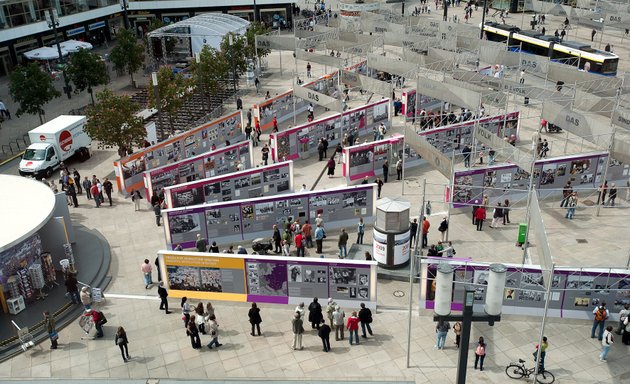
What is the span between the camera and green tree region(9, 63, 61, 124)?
42.5 meters

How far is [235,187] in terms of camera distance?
29328 mm

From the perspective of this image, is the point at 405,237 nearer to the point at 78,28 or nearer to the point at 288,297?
the point at 288,297

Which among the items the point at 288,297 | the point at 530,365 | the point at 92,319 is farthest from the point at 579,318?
the point at 92,319

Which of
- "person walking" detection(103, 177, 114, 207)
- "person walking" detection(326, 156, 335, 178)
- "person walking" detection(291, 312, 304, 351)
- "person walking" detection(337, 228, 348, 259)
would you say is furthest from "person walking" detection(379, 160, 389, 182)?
"person walking" detection(103, 177, 114, 207)

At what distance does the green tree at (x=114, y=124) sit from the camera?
3475 cm

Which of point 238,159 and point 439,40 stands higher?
point 439,40

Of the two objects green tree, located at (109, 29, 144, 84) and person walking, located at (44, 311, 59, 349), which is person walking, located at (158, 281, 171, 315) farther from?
green tree, located at (109, 29, 144, 84)

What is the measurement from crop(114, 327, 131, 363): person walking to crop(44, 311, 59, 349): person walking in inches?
93.3

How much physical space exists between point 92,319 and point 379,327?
9.98m

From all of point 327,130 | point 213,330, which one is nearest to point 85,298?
point 213,330

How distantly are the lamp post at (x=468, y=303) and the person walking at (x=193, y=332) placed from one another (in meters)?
8.96

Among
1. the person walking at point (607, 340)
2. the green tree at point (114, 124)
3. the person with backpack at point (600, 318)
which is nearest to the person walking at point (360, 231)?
the person with backpack at point (600, 318)

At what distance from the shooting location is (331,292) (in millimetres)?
21641

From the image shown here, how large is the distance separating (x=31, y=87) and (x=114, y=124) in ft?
39.7
